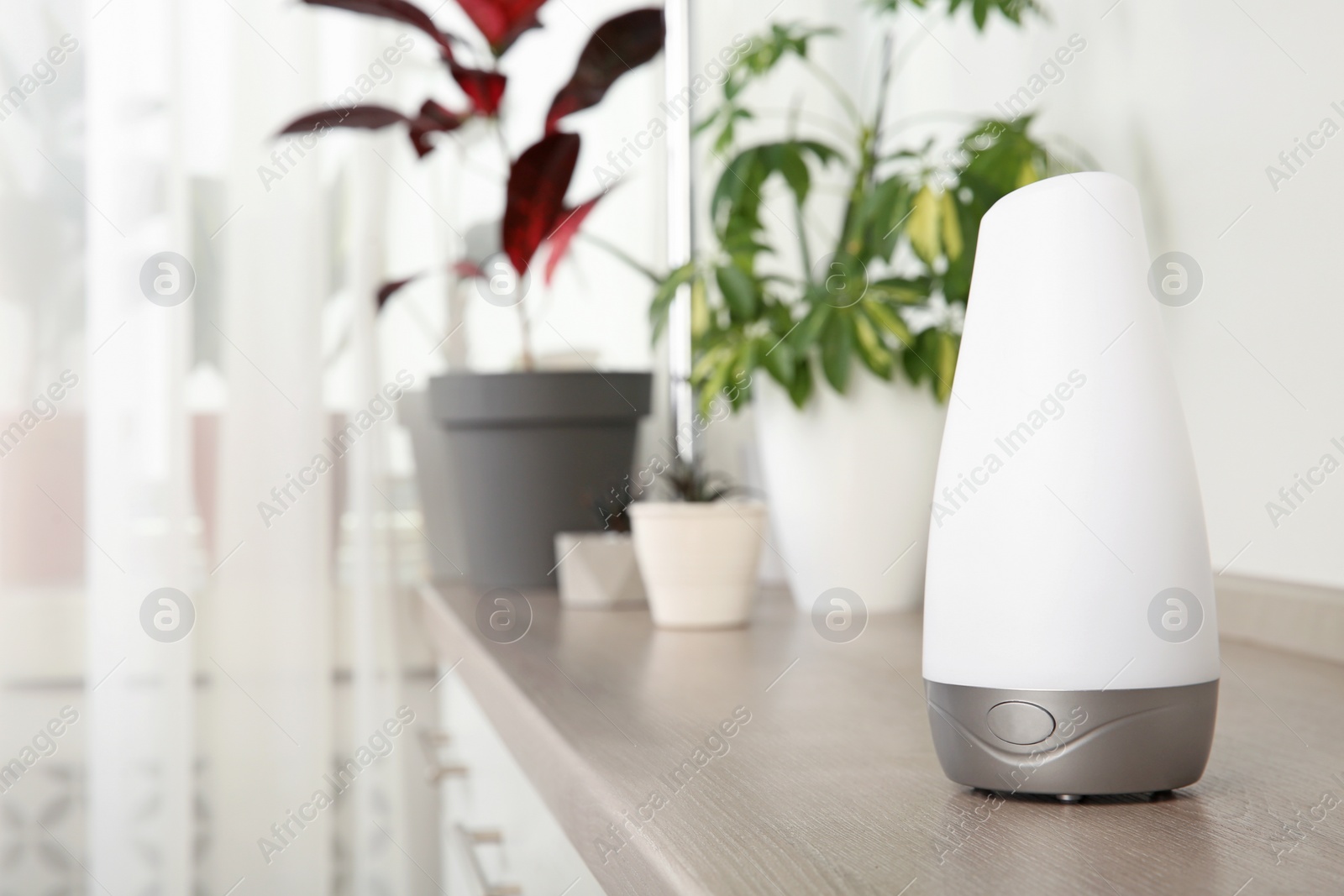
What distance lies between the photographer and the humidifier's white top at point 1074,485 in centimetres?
41

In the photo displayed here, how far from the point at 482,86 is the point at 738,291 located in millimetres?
472

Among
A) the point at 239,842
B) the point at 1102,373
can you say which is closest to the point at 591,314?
the point at 239,842

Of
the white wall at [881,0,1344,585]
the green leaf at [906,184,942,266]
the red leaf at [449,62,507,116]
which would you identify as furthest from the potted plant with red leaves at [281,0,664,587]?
the white wall at [881,0,1344,585]

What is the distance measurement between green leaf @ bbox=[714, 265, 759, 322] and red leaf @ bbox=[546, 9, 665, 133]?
13.9 inches

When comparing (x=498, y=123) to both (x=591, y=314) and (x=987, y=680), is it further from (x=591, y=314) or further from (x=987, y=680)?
(x=987, y=680)

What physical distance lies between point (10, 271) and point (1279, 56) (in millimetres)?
1417

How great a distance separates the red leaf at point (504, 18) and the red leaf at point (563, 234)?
23cm

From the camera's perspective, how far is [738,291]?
3.93ft

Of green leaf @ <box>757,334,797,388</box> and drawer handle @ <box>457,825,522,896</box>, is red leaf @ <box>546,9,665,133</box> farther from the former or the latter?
drawer handle @ <box>457,825,522,896</box>

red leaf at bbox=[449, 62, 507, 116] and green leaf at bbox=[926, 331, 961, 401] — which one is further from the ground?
red leaf at bbox=[449, 62, 507, 116]

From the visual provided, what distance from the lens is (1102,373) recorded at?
42 centimetres

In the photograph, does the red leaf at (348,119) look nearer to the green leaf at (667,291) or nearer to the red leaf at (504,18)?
Answer: the red leaf at (504,18)

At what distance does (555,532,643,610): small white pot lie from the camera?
1.28 meters

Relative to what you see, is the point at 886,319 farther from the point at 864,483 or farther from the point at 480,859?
the point at 480,859
